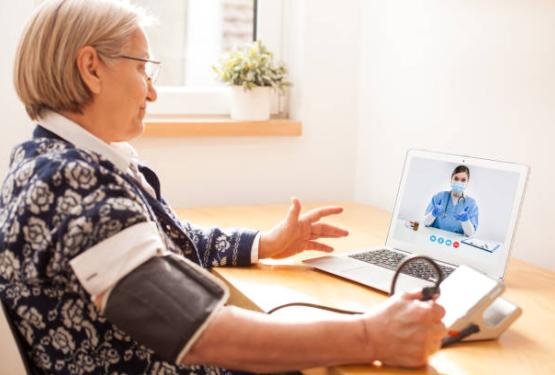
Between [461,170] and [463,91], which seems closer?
[461,170]

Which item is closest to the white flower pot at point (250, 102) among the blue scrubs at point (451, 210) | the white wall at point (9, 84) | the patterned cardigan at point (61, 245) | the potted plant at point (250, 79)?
the potted plant at point (250, 79)

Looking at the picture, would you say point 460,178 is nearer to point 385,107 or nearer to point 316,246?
point 316,246

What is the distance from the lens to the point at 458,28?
6.31ft

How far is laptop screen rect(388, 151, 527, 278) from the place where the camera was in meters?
1.42

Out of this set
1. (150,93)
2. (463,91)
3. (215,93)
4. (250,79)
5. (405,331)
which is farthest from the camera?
(215,93)

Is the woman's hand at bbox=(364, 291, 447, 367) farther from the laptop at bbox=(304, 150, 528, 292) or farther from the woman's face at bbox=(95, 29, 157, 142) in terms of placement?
the woman's face at bbox=(95, 29, 157, 142)

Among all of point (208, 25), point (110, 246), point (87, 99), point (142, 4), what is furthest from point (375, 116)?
point (110, 246)

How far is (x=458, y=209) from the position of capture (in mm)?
1497

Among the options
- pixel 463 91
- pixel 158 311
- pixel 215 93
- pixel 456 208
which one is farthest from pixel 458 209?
pixel 215 93

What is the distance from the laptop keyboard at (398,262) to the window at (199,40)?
3.07 ft

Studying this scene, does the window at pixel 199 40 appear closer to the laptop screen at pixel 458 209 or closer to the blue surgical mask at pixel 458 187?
the laptop screen at pixel 458 209

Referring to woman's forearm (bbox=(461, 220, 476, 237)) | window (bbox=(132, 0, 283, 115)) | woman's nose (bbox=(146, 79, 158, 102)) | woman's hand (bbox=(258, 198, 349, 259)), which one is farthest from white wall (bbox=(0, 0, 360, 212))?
woman's forearm (bbox=(461, 220, 476, 237))

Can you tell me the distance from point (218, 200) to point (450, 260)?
943mm

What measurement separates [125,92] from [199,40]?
1189mm
